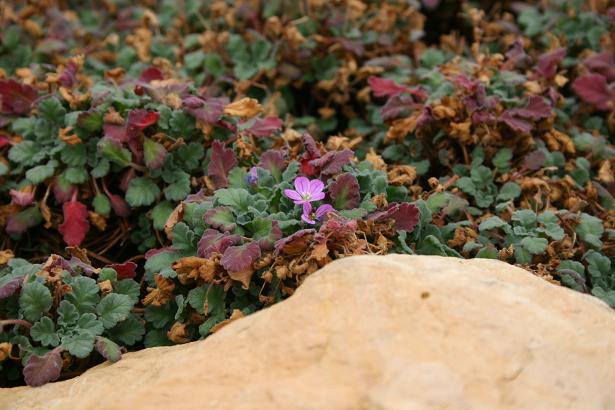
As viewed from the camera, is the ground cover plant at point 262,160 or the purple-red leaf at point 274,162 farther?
the purple-red leaf at point 274,162

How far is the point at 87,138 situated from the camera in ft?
7.82

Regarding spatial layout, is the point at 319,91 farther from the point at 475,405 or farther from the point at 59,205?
the point at 475,405

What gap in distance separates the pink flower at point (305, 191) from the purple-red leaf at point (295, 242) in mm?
123

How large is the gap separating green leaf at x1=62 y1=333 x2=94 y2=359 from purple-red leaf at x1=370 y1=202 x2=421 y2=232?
785mm

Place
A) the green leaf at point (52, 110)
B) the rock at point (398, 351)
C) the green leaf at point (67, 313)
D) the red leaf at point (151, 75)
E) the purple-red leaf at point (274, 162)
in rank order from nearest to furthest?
the rock at point (398, 351), the green leaf at point (67, 313), the purple-red leaf at point (274, 162), the green leaf at point (52, 110), the red leaf at point (151, 75)

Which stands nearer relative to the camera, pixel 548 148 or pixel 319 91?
pixel 548 148

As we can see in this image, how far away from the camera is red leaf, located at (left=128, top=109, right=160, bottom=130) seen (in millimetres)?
2248

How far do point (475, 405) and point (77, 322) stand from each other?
1037 millimetres

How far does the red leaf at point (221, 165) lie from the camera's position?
2.17 m

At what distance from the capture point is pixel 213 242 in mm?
1855

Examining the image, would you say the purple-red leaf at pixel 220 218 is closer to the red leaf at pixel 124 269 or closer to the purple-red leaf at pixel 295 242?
the purple-red leaf at pixel 295 242

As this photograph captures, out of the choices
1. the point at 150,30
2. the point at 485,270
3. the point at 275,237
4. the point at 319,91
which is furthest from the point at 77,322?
the point at 150,30

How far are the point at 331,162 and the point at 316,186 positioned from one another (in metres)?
0.15

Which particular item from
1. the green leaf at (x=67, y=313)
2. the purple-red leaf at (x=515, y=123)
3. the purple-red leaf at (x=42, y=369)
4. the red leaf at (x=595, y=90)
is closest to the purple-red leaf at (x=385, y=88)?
the purple-red leaf at (x=515, y=123)
